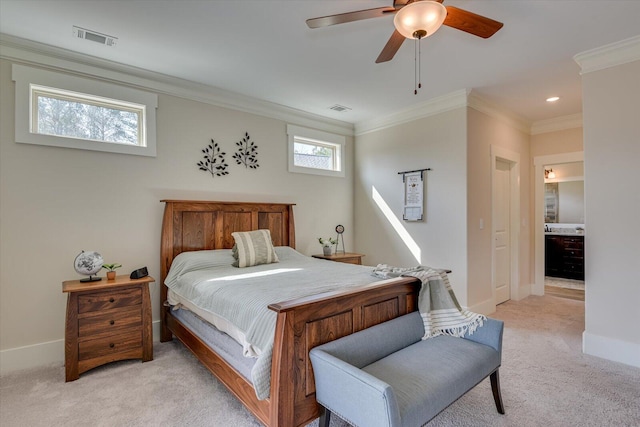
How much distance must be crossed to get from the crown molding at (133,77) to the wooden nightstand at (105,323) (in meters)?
1.93

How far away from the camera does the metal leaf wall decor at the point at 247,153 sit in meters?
3.93

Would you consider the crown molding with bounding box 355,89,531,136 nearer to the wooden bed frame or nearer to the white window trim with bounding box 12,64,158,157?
the wooden bed frame

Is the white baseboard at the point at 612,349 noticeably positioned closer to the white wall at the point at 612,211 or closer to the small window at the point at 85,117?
the white wall at the point at 612,211

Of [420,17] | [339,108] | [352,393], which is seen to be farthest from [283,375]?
[339,108]

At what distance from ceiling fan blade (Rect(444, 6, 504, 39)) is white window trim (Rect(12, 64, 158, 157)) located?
2.90 meters

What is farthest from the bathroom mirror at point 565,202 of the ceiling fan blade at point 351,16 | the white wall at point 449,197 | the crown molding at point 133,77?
the ceiling fan blade at point 351,16

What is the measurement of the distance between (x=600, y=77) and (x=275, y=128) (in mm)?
3468

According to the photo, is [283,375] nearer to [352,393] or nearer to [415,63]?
[352,393]

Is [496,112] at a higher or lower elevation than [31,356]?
higher

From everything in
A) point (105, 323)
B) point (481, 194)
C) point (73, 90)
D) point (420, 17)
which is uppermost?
point (73, 90)

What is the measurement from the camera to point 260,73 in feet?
10.7

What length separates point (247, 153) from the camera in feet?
13.1

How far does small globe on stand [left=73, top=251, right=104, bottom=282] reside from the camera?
2.58m

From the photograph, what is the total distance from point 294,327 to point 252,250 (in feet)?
5.80
